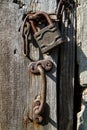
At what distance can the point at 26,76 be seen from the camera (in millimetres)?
2139

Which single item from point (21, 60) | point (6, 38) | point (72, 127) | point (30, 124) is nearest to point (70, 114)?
point (72, 127)

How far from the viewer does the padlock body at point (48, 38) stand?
79.8 inches

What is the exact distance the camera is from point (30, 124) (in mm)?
2143

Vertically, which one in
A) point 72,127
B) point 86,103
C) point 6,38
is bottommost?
point 72,127

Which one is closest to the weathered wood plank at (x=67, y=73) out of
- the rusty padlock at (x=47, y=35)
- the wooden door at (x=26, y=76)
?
the wooden door at (x=26, y=76)

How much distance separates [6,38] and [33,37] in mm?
140

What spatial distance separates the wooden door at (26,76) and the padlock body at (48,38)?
7 centimetres

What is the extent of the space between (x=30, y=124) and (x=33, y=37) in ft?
1.41

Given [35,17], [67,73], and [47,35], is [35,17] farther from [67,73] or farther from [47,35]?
[67,73]

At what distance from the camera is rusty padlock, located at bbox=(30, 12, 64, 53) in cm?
203

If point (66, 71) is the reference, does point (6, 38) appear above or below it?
above

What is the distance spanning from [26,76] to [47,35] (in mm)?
241

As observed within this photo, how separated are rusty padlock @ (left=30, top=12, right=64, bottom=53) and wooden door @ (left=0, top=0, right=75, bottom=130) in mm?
60

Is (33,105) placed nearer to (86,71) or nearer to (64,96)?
(64,96)
